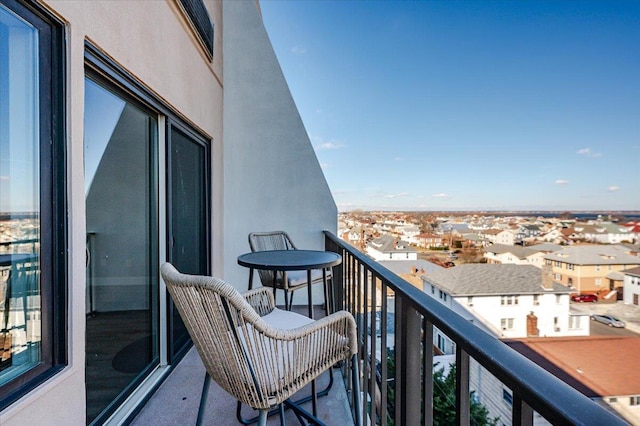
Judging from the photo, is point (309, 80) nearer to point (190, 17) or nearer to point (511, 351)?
point (190, 17)

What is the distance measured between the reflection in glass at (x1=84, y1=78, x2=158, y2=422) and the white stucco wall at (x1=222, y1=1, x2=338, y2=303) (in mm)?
1856

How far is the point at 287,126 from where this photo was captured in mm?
4223

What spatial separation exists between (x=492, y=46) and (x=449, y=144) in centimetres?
498

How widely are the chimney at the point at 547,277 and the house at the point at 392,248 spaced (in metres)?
1.23

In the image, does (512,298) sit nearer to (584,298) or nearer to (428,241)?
(584,298)

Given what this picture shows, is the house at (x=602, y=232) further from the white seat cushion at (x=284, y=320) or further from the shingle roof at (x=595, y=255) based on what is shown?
the white seat cushion at (x=284, y=320)

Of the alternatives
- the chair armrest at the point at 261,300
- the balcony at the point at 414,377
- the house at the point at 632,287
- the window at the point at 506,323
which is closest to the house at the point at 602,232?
the house at the point at 632,287

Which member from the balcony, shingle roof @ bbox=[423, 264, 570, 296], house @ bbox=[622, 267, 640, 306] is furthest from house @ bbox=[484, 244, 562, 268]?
the balcony

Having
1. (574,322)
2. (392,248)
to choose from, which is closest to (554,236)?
(574,322)

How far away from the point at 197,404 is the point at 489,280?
324 centimetres

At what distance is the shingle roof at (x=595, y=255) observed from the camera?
2545 mm

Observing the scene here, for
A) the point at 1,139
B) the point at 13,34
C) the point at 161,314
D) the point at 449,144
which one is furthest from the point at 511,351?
the point at 449,144

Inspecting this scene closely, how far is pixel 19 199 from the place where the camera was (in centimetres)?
119

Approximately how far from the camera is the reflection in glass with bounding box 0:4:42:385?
1129mm
